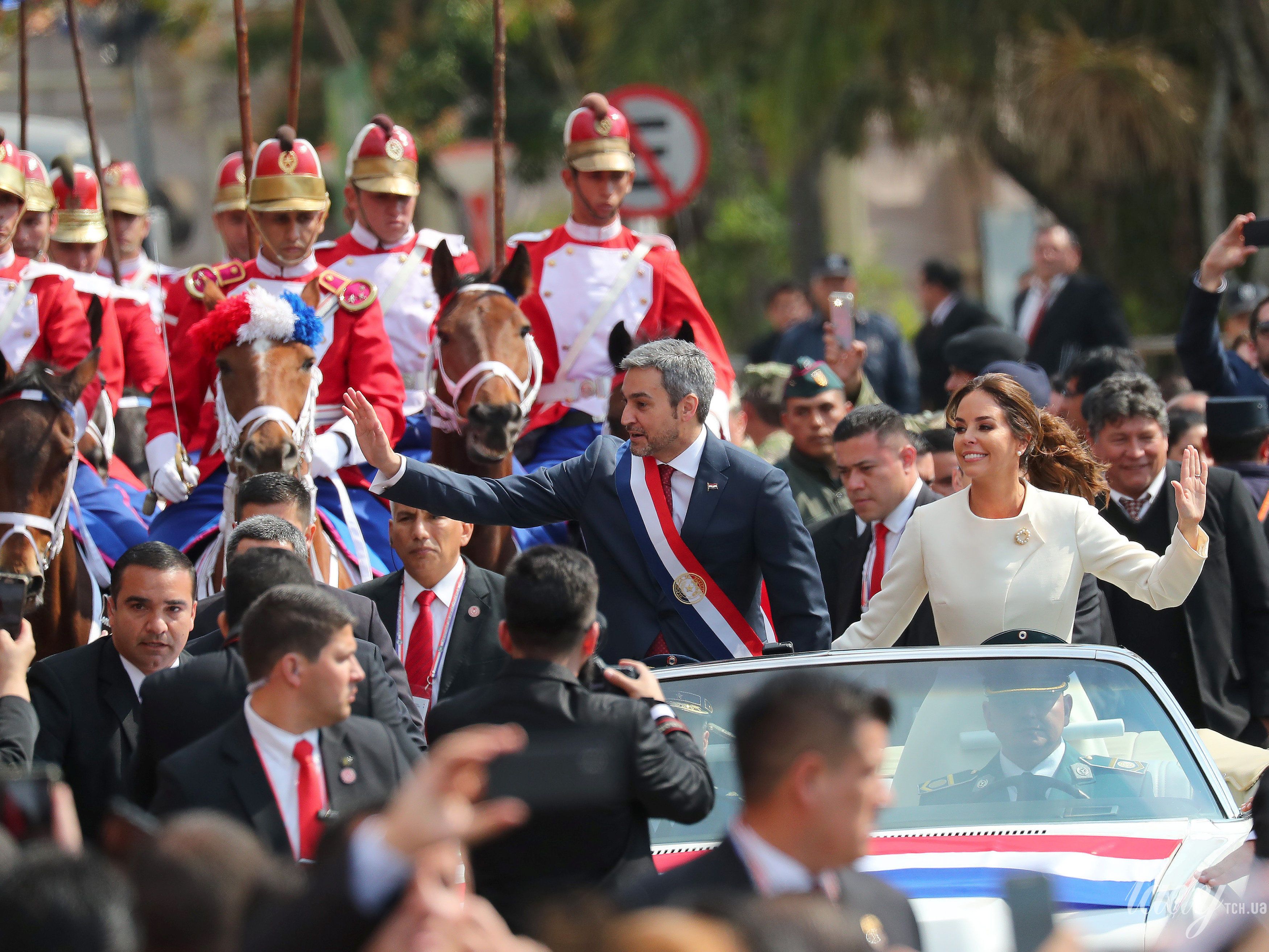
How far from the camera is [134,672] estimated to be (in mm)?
5438

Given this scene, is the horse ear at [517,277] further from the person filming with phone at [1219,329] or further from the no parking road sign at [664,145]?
the no parking road sign at [664,145]

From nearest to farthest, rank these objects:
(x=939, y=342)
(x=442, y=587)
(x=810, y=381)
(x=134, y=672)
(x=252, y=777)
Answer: (x=252, y=777)
(x=134, y=672)
(x=442, y=587)
(x=810, y=381)
(x=939, y=342)

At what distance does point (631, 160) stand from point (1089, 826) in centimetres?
491

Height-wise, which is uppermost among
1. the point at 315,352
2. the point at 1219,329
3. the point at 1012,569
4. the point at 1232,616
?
the point at 315,352

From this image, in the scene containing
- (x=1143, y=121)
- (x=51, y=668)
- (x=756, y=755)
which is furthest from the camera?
(x=1143, y=121)

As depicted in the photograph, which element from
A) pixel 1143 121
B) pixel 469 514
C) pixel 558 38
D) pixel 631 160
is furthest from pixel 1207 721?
pixel 558 38

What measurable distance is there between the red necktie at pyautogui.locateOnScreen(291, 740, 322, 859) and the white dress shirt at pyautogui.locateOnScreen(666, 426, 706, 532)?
2.25 metres

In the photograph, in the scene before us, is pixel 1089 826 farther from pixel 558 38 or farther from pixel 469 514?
pixel 558 38

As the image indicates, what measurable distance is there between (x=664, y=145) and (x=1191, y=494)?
21.0ft

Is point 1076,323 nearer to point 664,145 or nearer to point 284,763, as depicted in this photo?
point 664,145

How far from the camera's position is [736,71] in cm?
2138

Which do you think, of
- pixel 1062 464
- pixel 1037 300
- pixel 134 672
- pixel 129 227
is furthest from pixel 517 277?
pixel 1037 300

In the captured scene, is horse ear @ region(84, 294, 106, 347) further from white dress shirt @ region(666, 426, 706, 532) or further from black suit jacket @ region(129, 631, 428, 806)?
black suit jacket @ region(129, 631, 428, 806)

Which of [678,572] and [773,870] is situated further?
[678,572]
